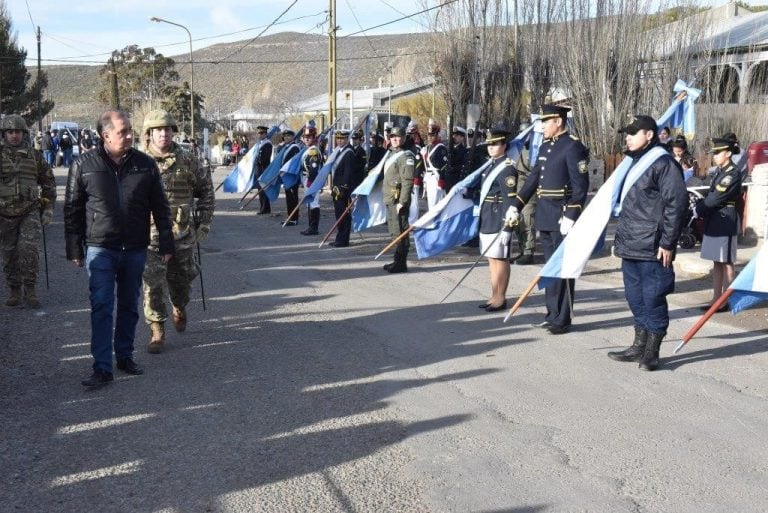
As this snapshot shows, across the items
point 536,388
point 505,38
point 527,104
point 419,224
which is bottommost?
point 536,388

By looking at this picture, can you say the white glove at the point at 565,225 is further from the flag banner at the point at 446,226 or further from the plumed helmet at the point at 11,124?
the plumed helmet at the point at 11,124

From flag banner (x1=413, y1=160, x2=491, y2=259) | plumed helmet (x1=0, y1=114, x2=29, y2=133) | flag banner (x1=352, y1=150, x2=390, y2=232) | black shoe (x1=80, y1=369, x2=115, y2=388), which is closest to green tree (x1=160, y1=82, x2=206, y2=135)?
flag banner (x1=352, y1=150, x2=390, y2=232)

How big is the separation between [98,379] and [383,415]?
83.1 inches

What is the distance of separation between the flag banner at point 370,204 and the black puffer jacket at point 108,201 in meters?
6.43

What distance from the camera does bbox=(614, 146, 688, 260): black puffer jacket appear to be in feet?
20.7

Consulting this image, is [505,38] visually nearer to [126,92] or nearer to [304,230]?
[304,230]

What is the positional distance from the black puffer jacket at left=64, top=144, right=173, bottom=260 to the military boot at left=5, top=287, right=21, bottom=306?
111 inches

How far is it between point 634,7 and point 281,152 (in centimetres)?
1305

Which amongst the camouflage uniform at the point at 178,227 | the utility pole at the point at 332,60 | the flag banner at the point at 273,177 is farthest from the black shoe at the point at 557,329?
the utility pole at the point at 332,60

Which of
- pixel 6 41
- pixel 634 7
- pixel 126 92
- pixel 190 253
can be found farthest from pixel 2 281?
pixel 126 92

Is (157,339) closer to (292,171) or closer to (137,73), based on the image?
(292,171)

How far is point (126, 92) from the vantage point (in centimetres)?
7438

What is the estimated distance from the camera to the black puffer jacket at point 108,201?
6051 mm

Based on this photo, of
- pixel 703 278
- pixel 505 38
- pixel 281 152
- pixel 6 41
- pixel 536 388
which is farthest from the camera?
pixel 6 41
